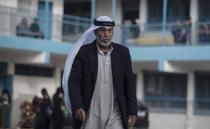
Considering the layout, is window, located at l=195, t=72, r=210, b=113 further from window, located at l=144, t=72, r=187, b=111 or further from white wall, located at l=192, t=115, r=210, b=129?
white wall, located at l=192, t=115, r=210, b=129

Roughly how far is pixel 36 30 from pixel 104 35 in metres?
18.2

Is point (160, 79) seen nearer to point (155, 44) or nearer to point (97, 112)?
point (155, 44)

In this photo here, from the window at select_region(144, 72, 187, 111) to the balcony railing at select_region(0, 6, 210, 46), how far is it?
5.98 feet

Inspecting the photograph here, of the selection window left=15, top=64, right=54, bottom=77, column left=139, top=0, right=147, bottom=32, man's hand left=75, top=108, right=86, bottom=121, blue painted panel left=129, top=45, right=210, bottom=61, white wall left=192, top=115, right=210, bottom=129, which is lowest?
white wall left=192, top=115, right=210, bottom=129

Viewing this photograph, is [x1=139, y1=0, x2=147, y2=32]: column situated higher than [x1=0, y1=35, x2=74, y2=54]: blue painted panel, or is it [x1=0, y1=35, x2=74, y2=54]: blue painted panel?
[x1=139, y1=0, x2=147, y2=32]: column

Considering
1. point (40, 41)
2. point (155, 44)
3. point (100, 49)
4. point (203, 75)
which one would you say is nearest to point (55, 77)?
Result: point (40, 41)

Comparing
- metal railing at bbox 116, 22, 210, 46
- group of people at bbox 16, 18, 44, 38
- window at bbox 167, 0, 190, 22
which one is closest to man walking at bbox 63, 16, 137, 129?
group of people at bbox 16, 18, 44, 38

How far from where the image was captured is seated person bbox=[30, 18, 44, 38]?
24.1 meters

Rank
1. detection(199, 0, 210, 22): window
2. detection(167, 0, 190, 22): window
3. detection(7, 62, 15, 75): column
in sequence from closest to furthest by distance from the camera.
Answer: detection(7, 62, 15, 75): column, detection(199, 0, 210, 22): window, detection(167, 0, 190, 22): window

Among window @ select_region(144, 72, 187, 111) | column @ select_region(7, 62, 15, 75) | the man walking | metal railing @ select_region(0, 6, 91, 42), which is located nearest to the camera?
the man walking

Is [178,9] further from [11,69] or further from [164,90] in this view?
[11,69]

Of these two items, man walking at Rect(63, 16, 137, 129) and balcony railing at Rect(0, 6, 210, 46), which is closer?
man walking at Rect(63, 16, 137, 129)

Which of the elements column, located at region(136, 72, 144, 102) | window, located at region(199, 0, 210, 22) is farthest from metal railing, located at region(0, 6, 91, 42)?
window, located at region(199, 0, 210, 22)

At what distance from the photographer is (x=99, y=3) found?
28703 millimetres
